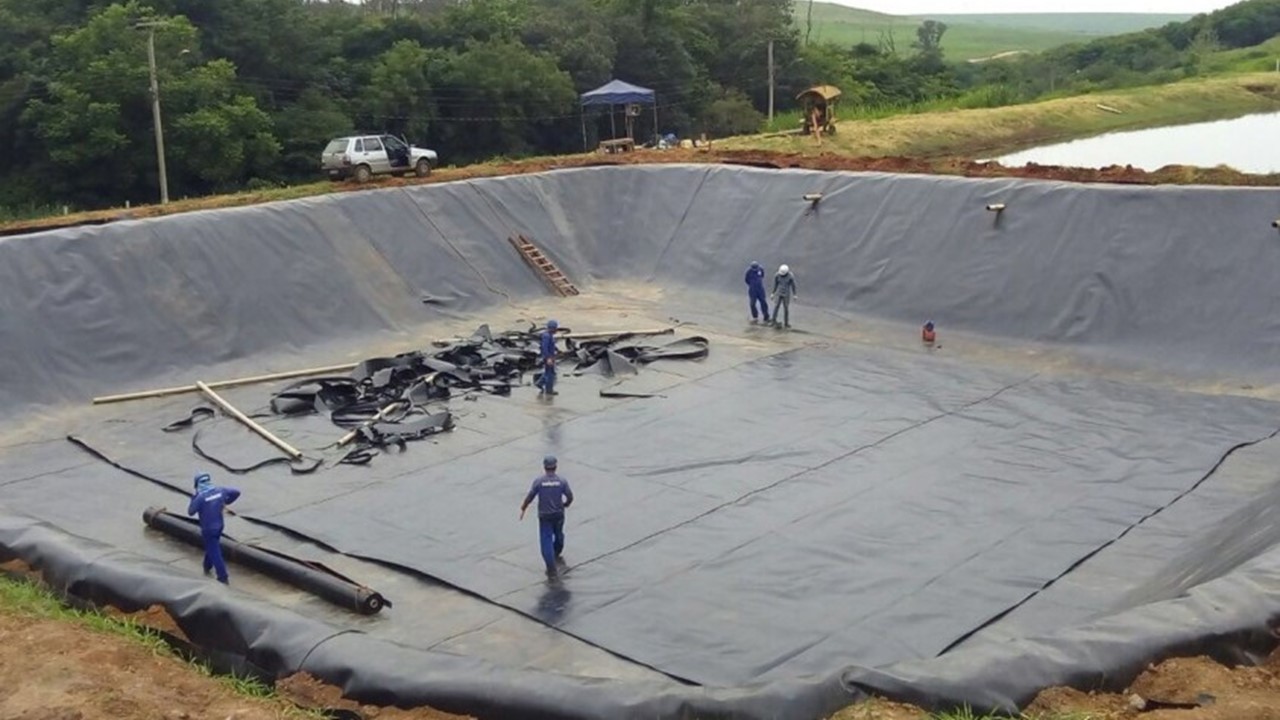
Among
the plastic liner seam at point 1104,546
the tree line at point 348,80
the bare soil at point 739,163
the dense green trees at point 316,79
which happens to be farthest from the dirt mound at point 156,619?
the dense green trees at point 316,79

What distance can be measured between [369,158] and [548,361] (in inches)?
→ 673

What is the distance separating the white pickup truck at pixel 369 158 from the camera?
30.4 metres

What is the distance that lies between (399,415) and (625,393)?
3061mm

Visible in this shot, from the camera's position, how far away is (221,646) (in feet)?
27.2

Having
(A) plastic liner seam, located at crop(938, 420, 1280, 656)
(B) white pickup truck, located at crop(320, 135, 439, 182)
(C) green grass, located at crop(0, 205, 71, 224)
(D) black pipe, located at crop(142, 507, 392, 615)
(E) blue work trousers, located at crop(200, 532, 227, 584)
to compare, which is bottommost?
(A) plastic liner seam, located at crop(938, 420, 1280, 656)

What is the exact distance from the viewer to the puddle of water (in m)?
36.0

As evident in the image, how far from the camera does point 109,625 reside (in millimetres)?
8633

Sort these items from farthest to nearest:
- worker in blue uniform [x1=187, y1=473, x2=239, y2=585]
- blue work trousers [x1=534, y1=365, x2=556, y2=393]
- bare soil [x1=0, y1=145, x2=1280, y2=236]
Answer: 1. bare soil [x1=0, y1=145, x2=1280, y2=236]
2. blue work trousers [x1=534, y1=365, x2=556, y2=393]
3. worker in blue uniform [x1=187, y1=473, x2=239, y2=585]

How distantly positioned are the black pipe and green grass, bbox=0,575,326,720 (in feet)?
5.26

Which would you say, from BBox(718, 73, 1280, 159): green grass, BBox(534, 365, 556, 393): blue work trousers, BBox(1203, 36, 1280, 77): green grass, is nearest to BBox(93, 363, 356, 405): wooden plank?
BBox(534, 365, 556, 393): blue work trousers

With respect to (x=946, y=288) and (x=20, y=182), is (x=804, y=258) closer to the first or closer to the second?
(x=946, y=288)

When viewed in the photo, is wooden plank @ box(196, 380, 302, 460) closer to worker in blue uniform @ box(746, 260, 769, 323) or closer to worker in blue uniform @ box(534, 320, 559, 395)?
worker in blue uniform @ box(534, 320, 559, 395)

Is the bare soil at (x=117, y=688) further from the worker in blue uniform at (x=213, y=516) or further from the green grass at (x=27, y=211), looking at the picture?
the green grass at (x=27, y=211)

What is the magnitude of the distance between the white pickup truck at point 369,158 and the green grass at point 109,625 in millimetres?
20989
